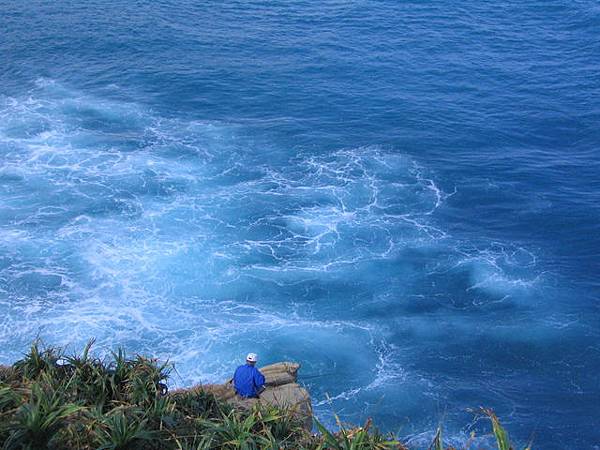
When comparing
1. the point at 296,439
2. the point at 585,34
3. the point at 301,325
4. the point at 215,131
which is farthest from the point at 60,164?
the point at 585,34

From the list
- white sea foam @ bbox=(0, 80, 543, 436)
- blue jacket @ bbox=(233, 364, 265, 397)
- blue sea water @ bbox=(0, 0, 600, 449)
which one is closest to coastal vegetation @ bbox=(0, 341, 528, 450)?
blue jacket @ bbox=(233, 364, 265, 397)

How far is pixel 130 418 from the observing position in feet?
56.8

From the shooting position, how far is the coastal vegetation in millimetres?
15852

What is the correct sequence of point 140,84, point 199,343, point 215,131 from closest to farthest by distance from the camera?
point 199,343 < point 215,131 < point 140,84

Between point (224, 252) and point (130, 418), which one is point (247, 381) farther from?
point (224, 252)

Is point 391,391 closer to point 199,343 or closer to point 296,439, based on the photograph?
point 199,343

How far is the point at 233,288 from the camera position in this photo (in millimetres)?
43750

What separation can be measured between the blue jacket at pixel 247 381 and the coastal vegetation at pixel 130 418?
4.34 m

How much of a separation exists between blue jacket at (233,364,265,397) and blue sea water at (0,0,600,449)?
11.3 m

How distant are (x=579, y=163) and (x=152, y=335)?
36.3 metres

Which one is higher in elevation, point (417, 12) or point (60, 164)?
point (417, 12)

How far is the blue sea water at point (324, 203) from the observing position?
3903 centimetres

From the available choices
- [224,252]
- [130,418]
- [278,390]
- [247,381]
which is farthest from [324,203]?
[130,418]

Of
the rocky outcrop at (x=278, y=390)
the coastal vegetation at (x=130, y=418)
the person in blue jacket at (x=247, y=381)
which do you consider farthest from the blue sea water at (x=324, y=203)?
the coastal vegetation at (x=130, y=418)
